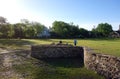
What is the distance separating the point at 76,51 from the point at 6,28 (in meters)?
34.2

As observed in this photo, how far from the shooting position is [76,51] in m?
26.3

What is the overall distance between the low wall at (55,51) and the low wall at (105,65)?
8.04 m

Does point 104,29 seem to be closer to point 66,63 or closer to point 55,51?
point 55,51

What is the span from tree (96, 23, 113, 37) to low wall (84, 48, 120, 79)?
88864mm

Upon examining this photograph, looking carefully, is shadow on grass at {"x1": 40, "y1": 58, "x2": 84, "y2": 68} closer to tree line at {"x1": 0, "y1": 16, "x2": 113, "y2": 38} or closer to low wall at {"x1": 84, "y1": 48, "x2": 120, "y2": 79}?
low wall at {"x1": 84, "y1": 48, "x2": 120, "y2": 79}

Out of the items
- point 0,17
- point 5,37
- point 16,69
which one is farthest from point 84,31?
point 16,69

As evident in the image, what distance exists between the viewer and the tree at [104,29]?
106375 millimetres

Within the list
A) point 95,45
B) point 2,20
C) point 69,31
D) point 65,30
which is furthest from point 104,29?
point 95,45

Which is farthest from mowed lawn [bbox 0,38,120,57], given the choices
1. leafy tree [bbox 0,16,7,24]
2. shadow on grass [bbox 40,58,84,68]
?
leafy tree [bbox 0,16,7,24]

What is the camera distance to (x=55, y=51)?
1025 inches

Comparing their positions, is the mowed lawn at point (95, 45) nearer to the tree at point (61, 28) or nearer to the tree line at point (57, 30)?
the tree line at point (57, 30)

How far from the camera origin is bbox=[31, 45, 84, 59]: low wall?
2583cm

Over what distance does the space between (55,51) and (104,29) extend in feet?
286

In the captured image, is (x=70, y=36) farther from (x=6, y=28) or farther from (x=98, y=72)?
(x=98, y=72)
